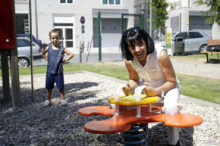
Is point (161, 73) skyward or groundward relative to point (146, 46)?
groundward

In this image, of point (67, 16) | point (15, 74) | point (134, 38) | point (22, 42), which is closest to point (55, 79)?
point (15, 74)

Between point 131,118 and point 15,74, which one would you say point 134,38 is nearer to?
point 131,118

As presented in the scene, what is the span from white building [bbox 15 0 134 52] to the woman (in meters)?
23.3

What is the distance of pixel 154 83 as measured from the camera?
2945 millimetres

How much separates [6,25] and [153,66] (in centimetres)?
296

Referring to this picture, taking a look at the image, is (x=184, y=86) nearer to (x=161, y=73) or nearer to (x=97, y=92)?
(x=97, y=92)

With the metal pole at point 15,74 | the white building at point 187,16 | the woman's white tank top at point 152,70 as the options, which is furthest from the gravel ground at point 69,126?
the white building at point 187,16

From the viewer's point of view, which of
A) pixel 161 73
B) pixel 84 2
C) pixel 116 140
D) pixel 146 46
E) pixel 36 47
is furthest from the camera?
pixel 84 2

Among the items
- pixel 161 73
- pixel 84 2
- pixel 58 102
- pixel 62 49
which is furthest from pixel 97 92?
pixel 84 2

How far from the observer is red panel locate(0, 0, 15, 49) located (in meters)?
4.47

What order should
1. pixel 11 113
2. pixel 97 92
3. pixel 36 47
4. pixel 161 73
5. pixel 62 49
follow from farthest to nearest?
pixel 36 47 < pixel 97 92 < pixel 62 49 < pixel 11 113 < pixel 161 73

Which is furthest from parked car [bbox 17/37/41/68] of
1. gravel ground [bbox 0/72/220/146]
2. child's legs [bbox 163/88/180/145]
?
child's legs [bbox 163/88/180/145]

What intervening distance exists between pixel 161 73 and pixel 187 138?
0.93 metres

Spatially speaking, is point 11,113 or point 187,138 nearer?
→ point 187,138
